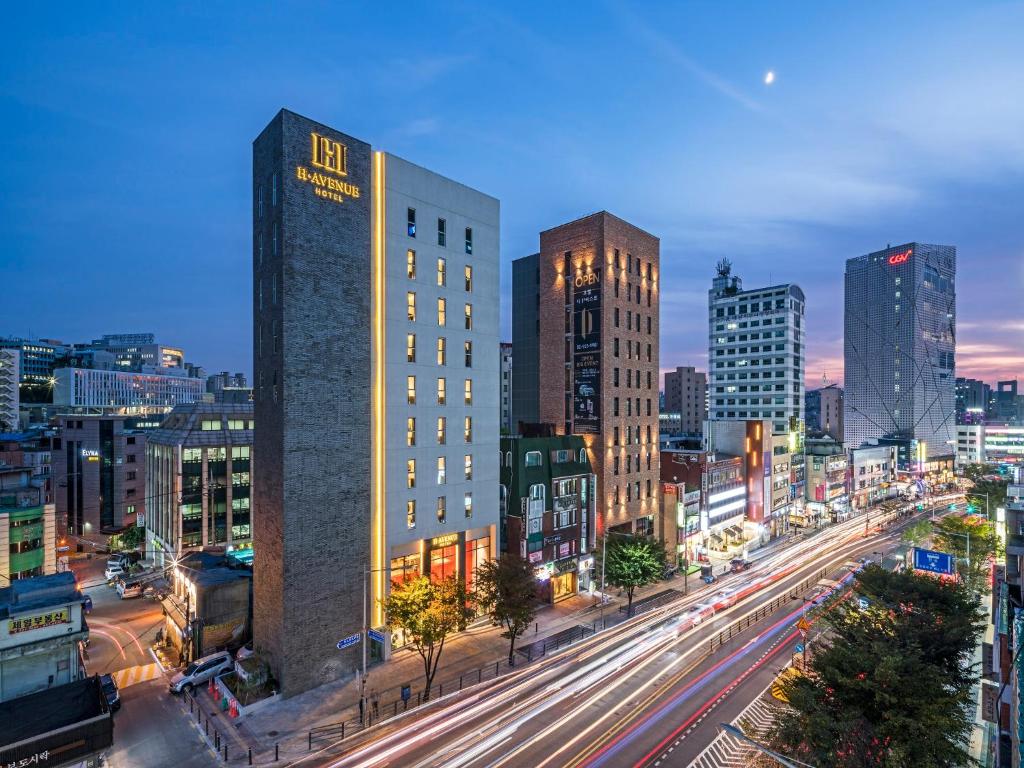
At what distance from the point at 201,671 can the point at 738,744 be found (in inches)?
1357

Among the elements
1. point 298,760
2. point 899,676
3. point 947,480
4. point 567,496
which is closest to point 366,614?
point 298,760

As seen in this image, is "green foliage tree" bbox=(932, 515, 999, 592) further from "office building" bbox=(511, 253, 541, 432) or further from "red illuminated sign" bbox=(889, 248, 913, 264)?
"red illuminated sign" bbox=(889, 248, 913, 264)

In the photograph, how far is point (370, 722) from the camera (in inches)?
1186

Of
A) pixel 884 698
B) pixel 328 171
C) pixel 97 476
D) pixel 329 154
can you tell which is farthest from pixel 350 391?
pixel 97 476

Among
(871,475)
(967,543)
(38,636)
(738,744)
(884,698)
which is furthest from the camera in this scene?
(871,475)

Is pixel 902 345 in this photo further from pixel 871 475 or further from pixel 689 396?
pixel 871 475

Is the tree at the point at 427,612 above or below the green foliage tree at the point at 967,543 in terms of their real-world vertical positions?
above

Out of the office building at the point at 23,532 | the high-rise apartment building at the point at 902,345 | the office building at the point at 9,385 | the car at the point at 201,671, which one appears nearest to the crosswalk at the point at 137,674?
the car at the point at 201,671

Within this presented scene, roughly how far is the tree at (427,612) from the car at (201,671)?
465 inches

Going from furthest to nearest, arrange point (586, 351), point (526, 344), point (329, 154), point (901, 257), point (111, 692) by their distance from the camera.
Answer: point (901, 257), point (526, 344), point (586, 351), point (329, 154), point (111, 692)

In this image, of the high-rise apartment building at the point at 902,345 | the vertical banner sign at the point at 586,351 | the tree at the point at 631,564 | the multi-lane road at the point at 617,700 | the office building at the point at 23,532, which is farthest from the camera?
the high-rise apartment building at the point at 902,345

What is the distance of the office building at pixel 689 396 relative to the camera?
617ft

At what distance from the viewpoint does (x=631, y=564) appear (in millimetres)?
49531

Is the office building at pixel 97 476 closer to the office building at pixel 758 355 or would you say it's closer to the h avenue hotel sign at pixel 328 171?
the h avenue hotel sign at pixel 328 171
